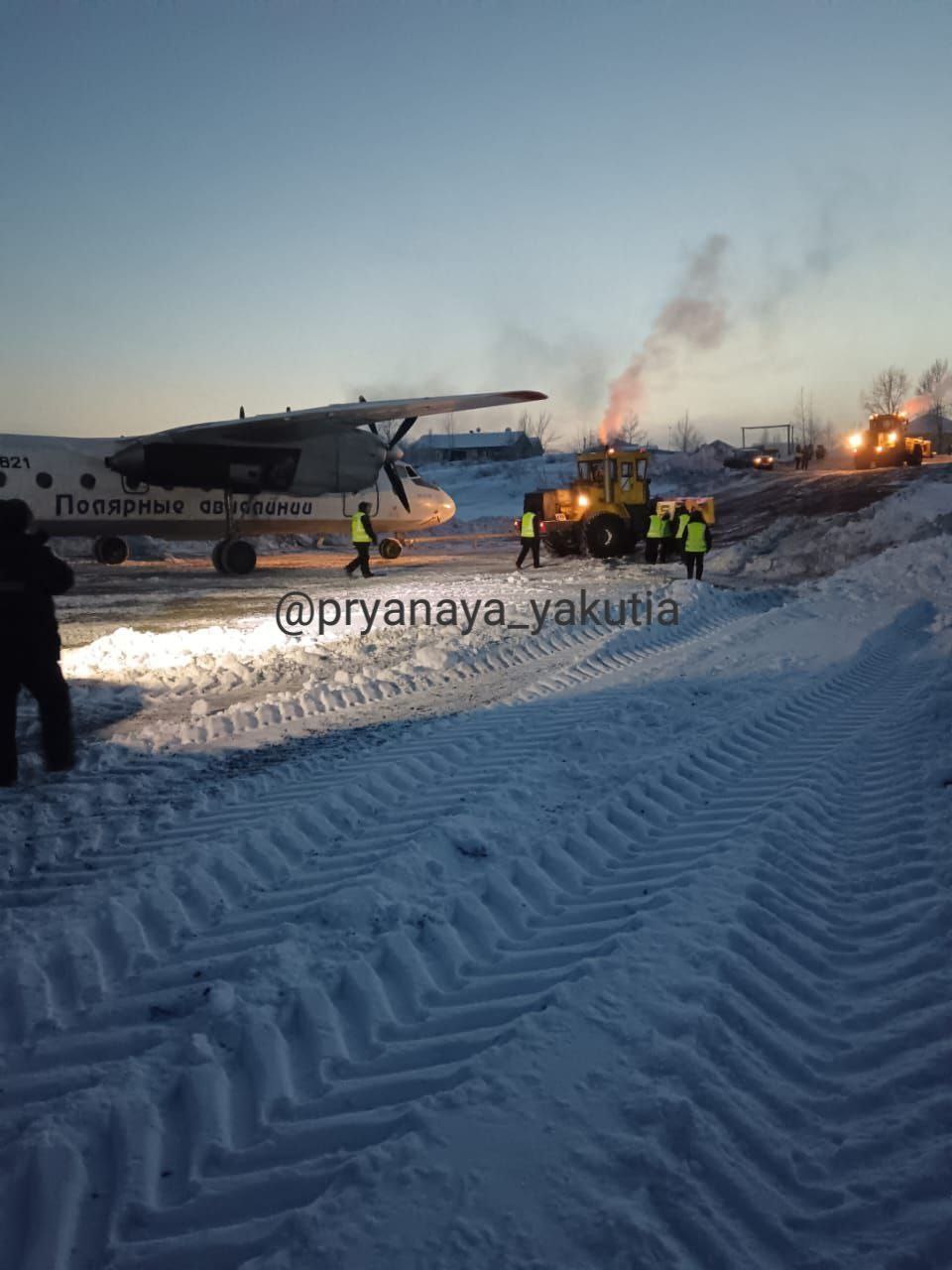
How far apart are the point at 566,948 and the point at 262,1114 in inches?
56.7

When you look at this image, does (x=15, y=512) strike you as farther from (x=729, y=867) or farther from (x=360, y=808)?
(x=729, y=867)

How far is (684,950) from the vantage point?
11.9 ft

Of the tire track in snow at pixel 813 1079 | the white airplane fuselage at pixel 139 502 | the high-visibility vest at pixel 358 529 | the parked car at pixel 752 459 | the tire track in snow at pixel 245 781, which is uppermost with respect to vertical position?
the parked car at pixel 752 459

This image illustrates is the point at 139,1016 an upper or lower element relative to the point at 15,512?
lower

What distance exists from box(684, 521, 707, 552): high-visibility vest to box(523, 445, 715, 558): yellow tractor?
14.7 feet

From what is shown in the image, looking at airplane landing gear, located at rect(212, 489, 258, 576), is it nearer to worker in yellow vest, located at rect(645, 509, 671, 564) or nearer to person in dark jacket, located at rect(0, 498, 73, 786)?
worker in yellow vest, located at rect(645, 509, 671, 564)

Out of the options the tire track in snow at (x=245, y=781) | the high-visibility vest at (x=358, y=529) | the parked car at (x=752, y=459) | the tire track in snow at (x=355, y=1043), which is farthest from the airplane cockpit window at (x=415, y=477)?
the parked car at (x=752, y=459)

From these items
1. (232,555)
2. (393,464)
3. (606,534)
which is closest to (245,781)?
(232,555)

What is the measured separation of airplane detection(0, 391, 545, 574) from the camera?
18.9m

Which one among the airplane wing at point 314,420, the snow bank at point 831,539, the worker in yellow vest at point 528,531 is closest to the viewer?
the airplane wing at point 314,420

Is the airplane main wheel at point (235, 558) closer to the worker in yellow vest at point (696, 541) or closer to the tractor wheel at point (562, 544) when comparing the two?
the tractor wheel at point (562, 544)

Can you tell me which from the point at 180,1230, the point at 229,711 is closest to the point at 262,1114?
the point at 180,1230

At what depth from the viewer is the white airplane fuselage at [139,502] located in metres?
19.2

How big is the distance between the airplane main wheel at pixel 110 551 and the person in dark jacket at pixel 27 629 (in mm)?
17529
